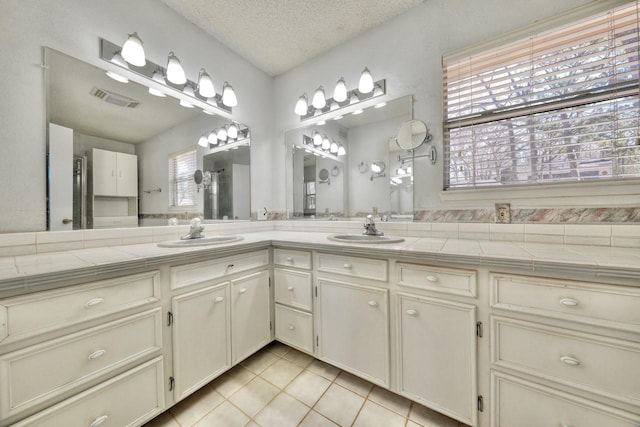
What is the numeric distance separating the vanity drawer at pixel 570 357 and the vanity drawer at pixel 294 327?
1.02 metres

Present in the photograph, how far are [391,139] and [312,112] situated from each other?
0.87 m

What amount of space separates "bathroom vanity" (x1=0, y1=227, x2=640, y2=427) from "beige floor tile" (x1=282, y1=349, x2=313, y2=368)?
0.65ft

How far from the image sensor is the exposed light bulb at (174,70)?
5.43ft

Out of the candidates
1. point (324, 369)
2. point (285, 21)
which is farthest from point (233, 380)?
point (285, 21)

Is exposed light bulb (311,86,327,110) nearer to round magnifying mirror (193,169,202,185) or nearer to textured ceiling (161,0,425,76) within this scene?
textured ceiling (161,0,425,76)

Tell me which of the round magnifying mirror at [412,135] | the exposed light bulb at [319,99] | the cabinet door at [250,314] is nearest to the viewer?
the cabinet door at [250,314]

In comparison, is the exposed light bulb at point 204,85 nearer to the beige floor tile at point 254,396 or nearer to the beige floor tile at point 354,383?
the beige floor tile at point 254,396

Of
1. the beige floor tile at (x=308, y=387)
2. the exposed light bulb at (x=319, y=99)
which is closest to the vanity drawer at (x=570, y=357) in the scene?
the beige floor tile at (x=308, y=387)

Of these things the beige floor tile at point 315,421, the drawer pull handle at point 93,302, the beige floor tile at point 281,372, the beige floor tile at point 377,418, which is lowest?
the beige floor tile at point 315,421

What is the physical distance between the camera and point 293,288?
5.36ft

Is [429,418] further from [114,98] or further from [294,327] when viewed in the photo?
[114,98]

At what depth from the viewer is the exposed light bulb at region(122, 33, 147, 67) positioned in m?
1.44

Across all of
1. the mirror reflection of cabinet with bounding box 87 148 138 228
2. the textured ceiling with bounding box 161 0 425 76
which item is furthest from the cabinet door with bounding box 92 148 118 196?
the textured ceiling with bounding box 161 0 425 76

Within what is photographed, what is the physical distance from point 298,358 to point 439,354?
1.00 metres
